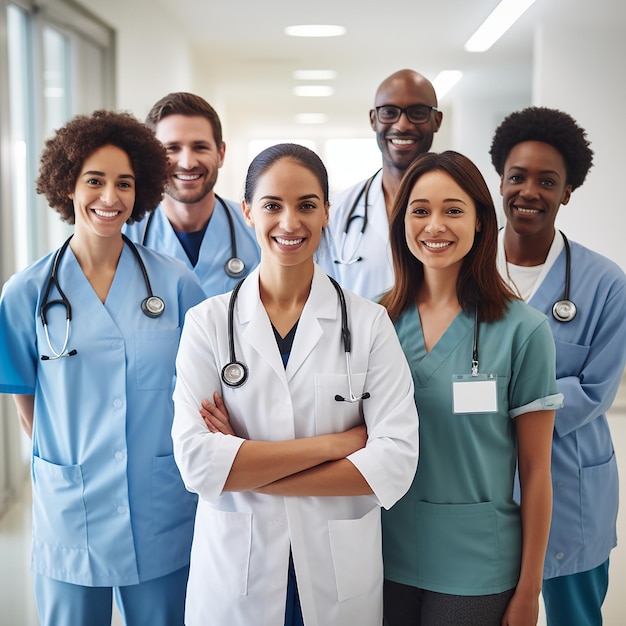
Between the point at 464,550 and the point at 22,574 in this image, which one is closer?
the point at 464,550

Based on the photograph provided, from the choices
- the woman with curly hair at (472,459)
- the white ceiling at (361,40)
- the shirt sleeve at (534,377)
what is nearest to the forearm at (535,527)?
the woman with curly hair at (472,459)

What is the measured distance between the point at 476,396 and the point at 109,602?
96cm

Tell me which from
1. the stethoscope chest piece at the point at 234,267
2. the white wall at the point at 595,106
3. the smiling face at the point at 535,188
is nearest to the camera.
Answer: the smiling face at the point at 535,188

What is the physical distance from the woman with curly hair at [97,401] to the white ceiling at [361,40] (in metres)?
4.06

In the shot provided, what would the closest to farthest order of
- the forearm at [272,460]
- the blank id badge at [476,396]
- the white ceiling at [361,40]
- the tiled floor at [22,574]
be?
the forearm at [272,460] < the blank id badge at [476,396] < the tiled floor at [22,574] < the white ceiling at [361,40]

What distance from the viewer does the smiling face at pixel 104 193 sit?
1.60m

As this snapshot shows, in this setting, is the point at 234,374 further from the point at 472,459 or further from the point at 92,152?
the point at 92,152

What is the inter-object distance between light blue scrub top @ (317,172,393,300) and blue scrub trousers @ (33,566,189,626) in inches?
37.2

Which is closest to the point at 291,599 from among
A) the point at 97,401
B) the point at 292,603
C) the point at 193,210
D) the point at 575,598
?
Answer: the point at 292,603

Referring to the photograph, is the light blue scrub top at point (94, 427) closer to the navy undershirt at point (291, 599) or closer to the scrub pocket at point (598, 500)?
the navy undershirt at point (291, 599)

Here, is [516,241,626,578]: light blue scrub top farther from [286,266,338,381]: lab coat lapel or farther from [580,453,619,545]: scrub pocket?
[286,266,338,381]: lab coat lapel

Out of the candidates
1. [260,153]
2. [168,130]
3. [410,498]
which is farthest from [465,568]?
[168,130]

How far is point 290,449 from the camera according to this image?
125 centimetres

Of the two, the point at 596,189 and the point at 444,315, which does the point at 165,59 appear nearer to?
the point at 596,189
